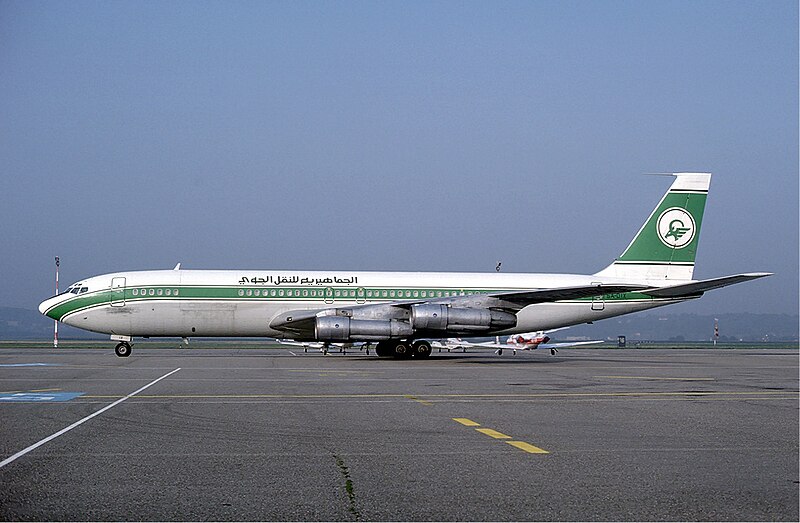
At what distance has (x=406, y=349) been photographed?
36562 millimetres

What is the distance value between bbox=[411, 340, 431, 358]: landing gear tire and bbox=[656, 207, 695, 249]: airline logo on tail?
12.2 m

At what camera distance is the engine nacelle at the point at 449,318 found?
33.8m

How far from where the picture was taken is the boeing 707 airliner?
34125 mm

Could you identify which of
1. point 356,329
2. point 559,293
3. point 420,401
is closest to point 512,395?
point 420,401

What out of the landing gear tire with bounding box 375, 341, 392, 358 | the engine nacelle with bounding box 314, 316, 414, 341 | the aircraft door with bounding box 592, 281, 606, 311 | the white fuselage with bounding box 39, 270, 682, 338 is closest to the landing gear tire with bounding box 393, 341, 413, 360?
the landing gear tire with bounding box 375, 341, 392, 358

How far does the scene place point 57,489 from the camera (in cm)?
756

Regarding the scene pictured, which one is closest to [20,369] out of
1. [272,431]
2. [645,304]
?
[272,431]

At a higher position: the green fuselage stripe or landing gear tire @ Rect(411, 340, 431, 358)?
the green fuselage stripe

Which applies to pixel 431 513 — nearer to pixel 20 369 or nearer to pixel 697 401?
pixel 697 401

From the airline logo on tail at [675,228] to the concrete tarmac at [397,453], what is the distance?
69.4ft

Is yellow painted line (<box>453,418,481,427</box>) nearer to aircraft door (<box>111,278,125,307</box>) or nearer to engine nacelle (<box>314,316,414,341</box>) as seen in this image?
engine nacelle (<box>314,316,414,341</box>)

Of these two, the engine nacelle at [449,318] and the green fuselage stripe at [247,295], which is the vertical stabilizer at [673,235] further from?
the engine nacelle at [449,318]

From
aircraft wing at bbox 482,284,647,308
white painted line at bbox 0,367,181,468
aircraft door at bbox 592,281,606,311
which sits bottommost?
white painted line at bbox 0,367,181,468

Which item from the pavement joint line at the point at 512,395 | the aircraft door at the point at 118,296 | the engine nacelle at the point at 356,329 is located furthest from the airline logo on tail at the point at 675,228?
the aircraft door at the point at 118,296
